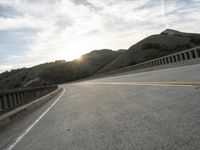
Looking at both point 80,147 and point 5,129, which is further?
point 5,129

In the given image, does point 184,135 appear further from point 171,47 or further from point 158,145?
point 171,47

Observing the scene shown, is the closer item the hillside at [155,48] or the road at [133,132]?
the road at [133,132]

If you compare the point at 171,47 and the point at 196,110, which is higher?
the point at 171,47

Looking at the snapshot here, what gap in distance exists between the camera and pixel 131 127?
5.61 m

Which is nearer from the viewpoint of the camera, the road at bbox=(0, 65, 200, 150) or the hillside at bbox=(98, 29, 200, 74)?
the road at bbox=(0, 65, 200, 150)

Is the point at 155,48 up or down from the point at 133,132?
up

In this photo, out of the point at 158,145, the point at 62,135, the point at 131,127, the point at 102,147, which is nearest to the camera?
the point at 158,145

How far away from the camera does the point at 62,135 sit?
20.2ft

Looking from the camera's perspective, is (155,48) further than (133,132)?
Yes

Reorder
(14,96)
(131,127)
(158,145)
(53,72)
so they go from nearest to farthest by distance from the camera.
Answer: (158,145) < (131,127) < (14,96) < (53,72)

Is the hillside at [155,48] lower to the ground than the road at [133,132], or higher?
higher

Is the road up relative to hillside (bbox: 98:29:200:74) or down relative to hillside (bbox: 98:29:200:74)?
down

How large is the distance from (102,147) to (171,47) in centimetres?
10548

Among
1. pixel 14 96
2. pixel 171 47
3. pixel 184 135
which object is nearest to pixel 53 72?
pixel 171 47
